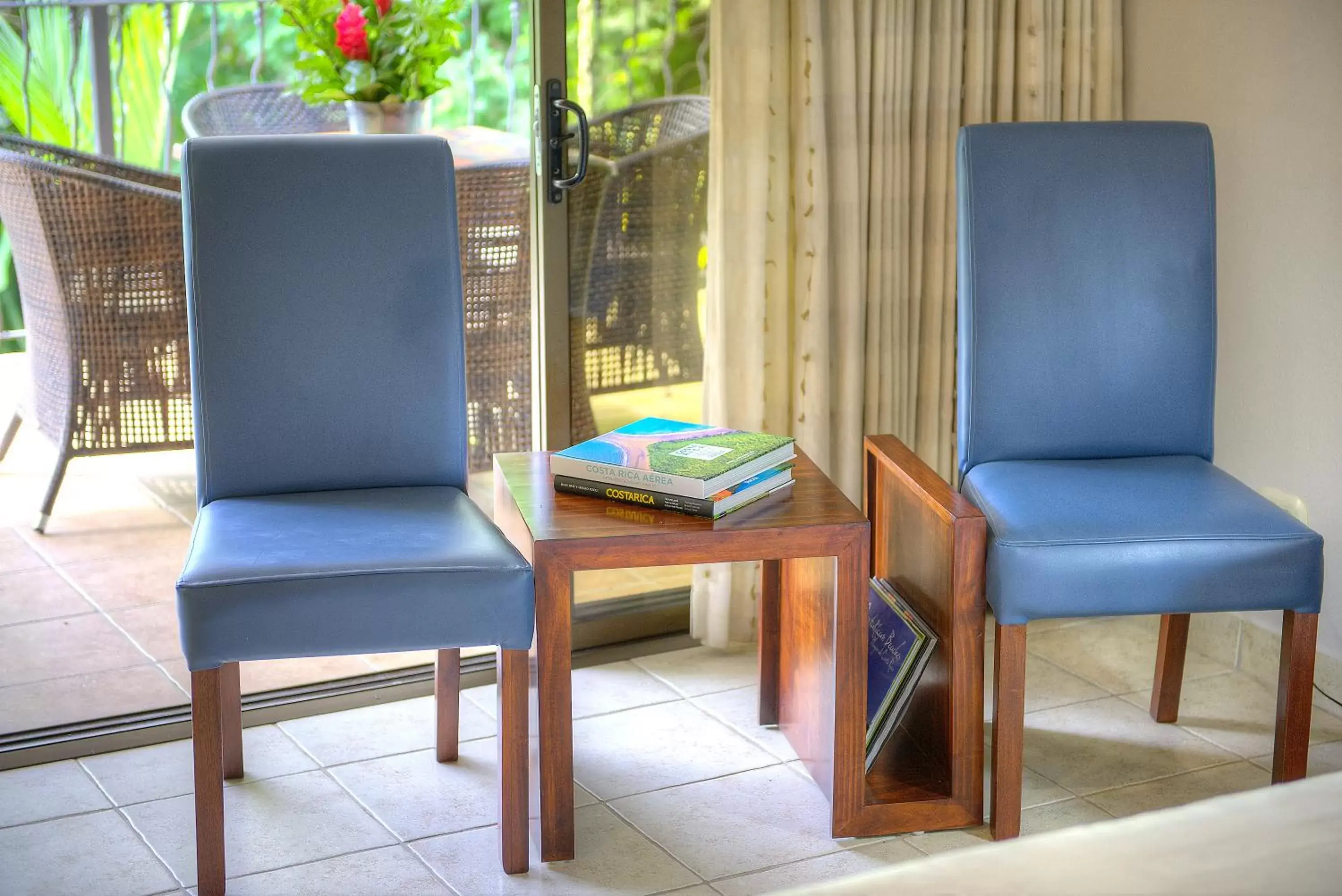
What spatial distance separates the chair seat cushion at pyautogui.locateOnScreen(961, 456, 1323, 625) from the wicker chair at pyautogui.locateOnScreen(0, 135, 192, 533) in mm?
1882

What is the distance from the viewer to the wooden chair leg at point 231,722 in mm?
2258

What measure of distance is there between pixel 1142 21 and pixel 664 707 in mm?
1634

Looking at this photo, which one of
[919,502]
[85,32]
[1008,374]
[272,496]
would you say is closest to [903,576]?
[919,502]

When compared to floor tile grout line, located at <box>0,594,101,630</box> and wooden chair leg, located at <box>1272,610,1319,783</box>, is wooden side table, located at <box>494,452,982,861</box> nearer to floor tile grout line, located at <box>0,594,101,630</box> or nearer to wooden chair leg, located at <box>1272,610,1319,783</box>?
wooden chair leg, located at <box>1272,610,1319,783</box>

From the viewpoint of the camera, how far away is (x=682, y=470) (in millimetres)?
2047

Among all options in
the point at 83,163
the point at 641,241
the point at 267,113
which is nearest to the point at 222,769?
the point at 641,241

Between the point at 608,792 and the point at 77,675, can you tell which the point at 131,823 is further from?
the point at 608,792

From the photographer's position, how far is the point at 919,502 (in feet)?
7.31

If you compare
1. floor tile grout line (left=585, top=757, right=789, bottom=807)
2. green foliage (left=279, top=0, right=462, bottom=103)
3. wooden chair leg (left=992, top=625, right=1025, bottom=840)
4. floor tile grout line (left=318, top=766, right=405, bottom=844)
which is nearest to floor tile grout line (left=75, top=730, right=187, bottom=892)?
floor tile grout line (left=318, top=766, right=405, bottom=844)

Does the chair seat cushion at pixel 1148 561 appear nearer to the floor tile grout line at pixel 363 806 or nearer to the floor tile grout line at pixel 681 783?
the floor tile grout line at pixel 681 783

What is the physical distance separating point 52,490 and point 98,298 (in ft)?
1.48

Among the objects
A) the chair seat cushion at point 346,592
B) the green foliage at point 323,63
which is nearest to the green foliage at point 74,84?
the green foliage at point 323,63

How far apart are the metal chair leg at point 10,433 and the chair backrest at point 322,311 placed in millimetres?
1444

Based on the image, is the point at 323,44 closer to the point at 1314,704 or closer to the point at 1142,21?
the point at 1142,21
